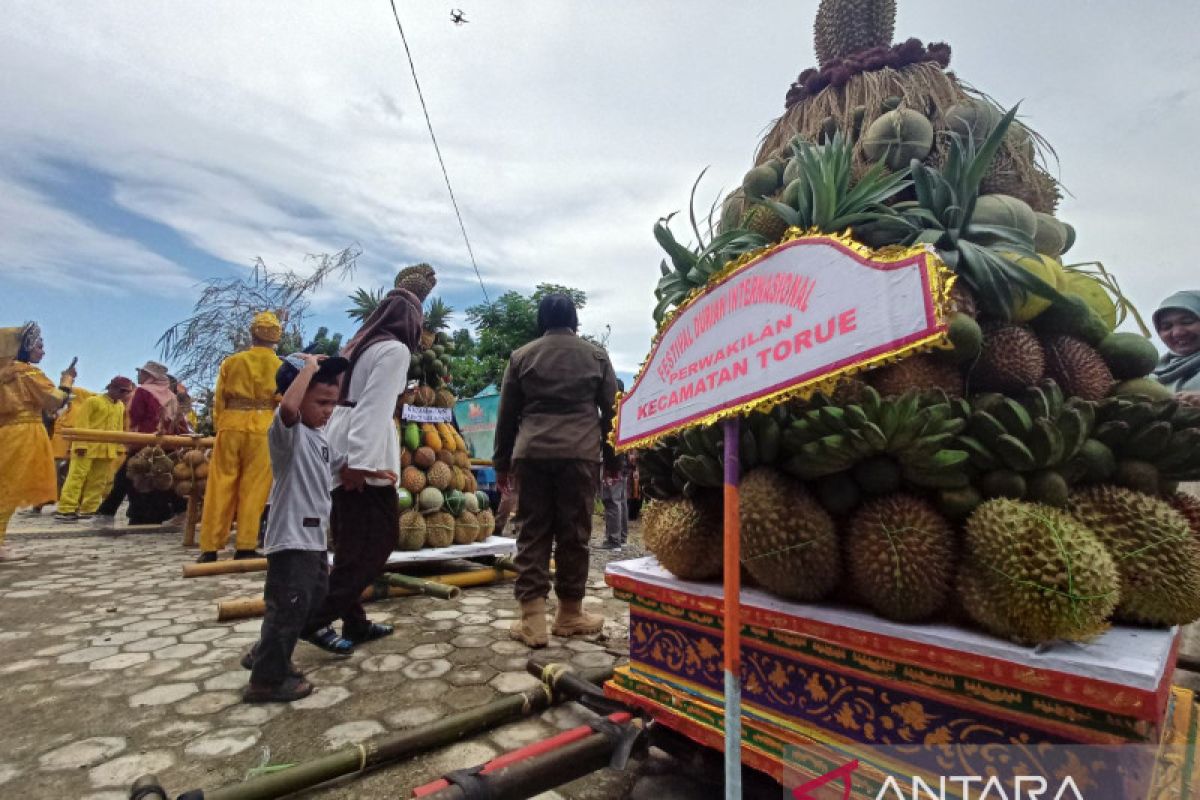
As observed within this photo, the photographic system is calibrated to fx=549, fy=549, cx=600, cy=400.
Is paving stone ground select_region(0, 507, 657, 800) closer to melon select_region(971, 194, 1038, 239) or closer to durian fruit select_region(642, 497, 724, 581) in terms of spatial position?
durian fruit select_region(642, 497, 724, 581)

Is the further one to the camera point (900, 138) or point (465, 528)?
point (465, 528)

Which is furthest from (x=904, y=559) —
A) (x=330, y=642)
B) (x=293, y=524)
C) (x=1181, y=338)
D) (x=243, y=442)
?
(x=243, y=442)

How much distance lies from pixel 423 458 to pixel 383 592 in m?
1.42

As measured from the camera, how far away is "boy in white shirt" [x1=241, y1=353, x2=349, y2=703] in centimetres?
A: 249

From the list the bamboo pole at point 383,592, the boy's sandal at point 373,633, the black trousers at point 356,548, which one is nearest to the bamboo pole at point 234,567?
the bamboo pole at point 383,592

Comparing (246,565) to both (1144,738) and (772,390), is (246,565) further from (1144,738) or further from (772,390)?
(1144,738)

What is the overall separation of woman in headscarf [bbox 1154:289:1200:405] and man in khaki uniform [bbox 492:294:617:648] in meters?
3.57

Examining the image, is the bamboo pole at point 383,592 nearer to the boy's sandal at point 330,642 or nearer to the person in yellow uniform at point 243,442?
the boy's sandal at point 330,642

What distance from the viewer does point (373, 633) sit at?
336 cm

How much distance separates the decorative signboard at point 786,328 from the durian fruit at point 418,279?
3.71 metres

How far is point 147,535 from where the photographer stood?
816cm

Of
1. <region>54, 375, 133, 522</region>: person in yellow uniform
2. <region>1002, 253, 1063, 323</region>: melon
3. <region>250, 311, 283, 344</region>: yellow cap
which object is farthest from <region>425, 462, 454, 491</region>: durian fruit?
<region>54, 375, 133, 522</region>: person in yellow uniform

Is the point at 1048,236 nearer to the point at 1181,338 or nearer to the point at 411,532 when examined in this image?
the point at 1181,338

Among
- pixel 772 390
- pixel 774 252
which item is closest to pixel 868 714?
pixel 772 390
